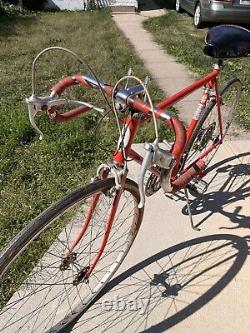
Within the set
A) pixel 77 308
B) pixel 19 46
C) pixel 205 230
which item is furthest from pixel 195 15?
pixel 77 308

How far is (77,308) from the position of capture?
2.52 meters

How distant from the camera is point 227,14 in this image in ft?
28.0

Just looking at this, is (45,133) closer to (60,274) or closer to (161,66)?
(60,274)

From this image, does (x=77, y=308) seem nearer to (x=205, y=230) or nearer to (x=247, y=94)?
(x=205, y=230)

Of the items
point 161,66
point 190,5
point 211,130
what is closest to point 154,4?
point 190,5

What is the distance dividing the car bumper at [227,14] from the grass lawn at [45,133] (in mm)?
1844

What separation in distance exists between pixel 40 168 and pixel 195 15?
6671 millimetres

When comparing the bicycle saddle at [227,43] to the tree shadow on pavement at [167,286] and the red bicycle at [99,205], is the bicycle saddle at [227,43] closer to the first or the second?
the red bicycle at [99,205]

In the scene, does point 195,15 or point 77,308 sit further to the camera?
point 195,15

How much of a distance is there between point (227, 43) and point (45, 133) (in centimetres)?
217

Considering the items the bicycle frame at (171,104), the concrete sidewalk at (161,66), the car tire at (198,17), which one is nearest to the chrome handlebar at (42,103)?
the bicycle frame at (171,104)

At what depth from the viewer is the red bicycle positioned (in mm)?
1952

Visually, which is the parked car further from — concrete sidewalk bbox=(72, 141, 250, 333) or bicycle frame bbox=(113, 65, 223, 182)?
concrete sidewalk bbox=(72, 141, 250, 333)

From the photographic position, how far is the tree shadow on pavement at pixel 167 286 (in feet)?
8.15
